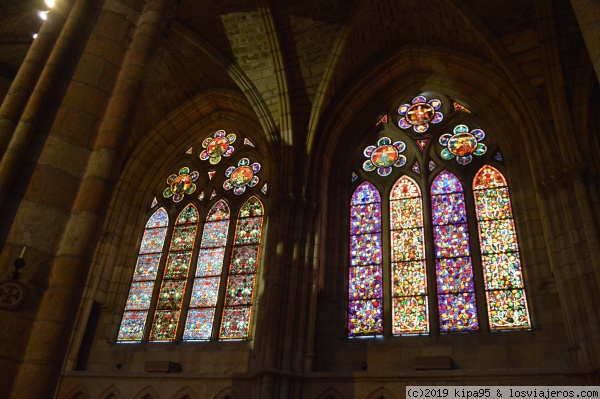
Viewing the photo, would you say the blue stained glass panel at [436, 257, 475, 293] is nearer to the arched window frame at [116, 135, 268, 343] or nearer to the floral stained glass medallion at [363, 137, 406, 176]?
the floral stained glass medallion at [363, 137, 406, 176]

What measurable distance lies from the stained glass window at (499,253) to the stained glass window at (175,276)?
5.75 metres

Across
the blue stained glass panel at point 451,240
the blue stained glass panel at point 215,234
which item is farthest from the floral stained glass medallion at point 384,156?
the blue stained glass panel at point 215,234

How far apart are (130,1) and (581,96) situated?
24.0ft

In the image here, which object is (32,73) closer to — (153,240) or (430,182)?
(153,240)

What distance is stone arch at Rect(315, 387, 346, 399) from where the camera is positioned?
8.18m

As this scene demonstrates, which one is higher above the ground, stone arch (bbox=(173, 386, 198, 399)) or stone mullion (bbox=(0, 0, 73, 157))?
stone mullion (bbox=(0, 0, 73, 157))

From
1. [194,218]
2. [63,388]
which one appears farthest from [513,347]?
[63,388]

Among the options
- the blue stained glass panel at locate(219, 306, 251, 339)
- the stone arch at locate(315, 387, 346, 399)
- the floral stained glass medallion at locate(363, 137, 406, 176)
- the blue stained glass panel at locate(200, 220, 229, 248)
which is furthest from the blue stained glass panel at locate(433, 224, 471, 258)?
the blue stained glass panel at locate(200, 220, 229, 248)

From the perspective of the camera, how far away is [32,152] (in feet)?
15.0

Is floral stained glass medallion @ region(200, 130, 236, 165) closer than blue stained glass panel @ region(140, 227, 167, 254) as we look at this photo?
No

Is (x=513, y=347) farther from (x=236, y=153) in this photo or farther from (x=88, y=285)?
(x=88, y=285)

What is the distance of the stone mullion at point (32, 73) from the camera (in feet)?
15.3

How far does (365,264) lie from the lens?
9727 mm

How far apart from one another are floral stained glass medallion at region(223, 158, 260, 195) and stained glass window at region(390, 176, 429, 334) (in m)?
3.17
